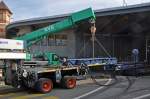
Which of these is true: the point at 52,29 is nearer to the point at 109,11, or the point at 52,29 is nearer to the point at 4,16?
the point at 109,11

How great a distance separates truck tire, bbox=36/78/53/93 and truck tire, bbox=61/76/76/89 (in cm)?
93

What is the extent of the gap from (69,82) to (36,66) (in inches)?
82.6

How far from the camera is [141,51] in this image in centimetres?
4216

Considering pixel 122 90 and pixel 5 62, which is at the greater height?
pixel 5 62

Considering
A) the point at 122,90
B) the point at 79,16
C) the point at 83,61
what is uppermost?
the point at 79,16

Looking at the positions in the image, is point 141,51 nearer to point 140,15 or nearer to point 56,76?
point 140,15

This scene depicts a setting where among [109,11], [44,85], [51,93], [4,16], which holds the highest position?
[4,16]

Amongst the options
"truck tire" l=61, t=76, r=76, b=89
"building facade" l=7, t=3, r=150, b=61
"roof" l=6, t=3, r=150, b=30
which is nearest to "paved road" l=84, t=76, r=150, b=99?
"truck tire" l=61, t=76, r=76, b=89

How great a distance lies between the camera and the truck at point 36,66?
21.6m

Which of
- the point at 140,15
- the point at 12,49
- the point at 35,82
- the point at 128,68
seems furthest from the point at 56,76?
the point at 140,15

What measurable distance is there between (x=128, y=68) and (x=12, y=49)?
11869 millimetres

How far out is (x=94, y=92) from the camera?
21.0 meters

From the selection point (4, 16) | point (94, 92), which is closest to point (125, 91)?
point (94, 92)

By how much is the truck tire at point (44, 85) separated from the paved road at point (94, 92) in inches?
11.6
